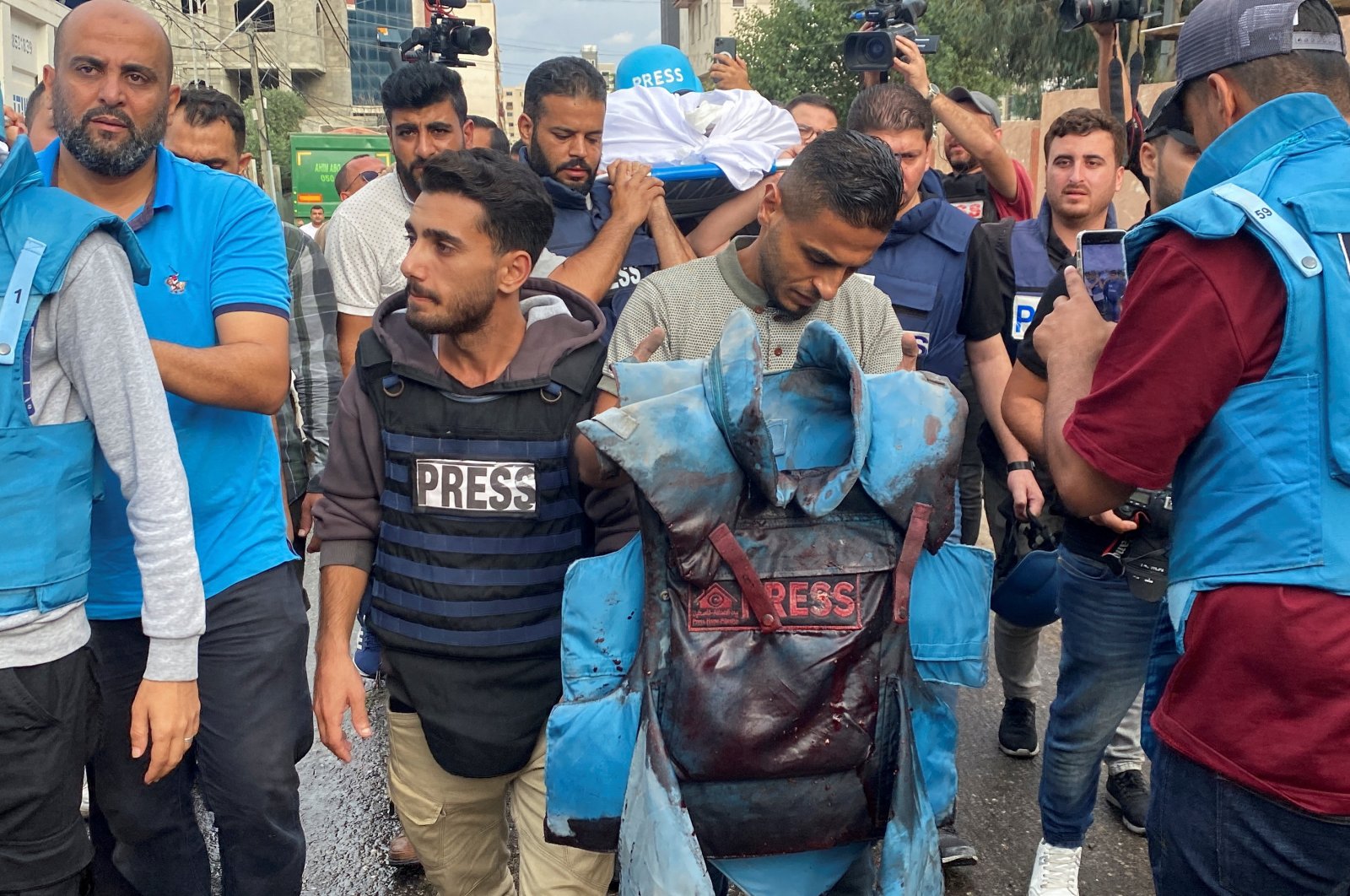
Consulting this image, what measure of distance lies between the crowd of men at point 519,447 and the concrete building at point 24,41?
21.6 metres

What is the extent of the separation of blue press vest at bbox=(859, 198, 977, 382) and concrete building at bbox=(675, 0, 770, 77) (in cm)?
6179

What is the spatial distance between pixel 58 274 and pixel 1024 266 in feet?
9.96

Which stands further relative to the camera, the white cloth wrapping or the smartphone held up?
the white cloth wrapping

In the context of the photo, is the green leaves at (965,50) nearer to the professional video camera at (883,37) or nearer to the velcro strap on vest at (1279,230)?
the professional video camera at (883,37)

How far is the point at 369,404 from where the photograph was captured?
103 inches

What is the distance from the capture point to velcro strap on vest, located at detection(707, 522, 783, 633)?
1.91m

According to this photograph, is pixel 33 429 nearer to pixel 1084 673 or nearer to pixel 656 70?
pixel 1084 673

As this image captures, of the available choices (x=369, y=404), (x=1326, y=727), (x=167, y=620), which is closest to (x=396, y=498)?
(x=369, y=404)

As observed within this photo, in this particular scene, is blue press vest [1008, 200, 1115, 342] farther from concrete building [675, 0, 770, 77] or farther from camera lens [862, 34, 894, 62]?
concrete building [675, 0, 770, 77]

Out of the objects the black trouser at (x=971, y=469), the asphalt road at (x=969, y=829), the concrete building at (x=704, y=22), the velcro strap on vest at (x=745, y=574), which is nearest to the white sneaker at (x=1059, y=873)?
the asphalt road at (x=969, y=829)

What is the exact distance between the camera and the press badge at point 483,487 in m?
2.52

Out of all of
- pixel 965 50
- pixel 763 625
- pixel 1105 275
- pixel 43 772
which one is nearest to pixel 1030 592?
pixel 1105 275

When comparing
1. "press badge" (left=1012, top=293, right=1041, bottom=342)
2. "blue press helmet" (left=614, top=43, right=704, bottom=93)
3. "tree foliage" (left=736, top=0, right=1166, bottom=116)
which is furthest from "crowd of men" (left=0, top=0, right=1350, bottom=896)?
"tree foliage" (left=736, top=0, right=1166, bottom=116)

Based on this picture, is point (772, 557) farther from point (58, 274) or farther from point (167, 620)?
point (58, 274)
